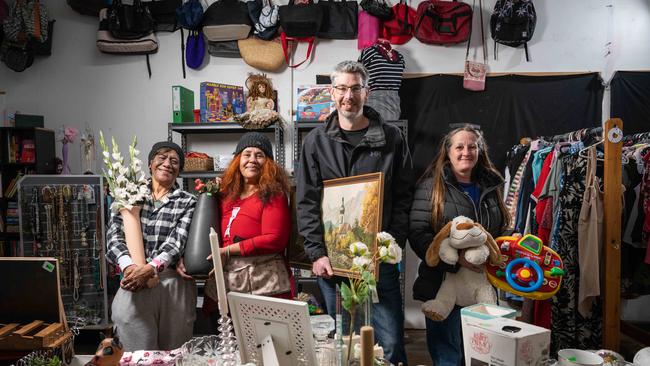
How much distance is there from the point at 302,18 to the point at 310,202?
2.44 meters

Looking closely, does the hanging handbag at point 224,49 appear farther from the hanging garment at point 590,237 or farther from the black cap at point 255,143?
the hanging garment at point 590,237

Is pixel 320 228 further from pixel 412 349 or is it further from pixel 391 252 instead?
pixel 412 349

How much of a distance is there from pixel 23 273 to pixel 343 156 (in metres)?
1.32

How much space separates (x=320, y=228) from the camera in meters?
1.84

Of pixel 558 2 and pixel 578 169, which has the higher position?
pixel 558 2

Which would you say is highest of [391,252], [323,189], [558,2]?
[558,2]

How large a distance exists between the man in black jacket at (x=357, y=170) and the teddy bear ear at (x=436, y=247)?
0.45 ft

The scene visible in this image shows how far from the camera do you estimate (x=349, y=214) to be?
1.75m

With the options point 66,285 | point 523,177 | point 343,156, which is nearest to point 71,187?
point 66,285

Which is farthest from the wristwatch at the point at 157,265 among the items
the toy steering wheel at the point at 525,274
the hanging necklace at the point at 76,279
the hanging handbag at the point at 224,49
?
the hanging handbag at the point at 224,49

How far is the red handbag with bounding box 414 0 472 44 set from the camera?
12.3 ft

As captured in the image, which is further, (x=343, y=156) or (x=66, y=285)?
(x=66, y=285)

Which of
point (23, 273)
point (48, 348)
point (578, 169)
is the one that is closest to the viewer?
point (48, 348)

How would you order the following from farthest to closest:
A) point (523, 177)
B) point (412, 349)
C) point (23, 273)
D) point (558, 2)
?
1. point (558, 2)
2. point (412, 349)
3. point (523, 177)
4. point (23, 273)
